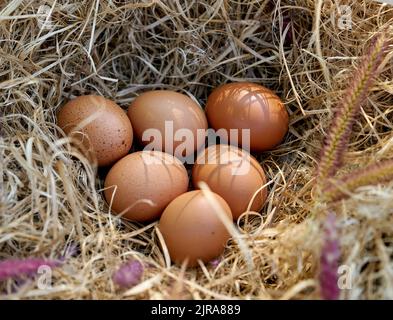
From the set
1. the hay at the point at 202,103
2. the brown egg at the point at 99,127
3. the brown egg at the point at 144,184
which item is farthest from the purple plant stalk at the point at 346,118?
the brown egg at the point at 99,127

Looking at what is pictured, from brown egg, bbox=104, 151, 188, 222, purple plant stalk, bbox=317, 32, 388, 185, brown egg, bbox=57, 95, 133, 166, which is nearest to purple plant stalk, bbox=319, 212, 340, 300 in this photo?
purple plant stalk, bbox=317, 32, 388, 185

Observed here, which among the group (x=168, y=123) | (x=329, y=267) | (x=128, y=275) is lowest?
(x=128, y=275)

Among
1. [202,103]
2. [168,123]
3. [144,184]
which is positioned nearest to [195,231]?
[144,184]

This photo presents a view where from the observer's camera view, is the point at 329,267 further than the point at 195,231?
No

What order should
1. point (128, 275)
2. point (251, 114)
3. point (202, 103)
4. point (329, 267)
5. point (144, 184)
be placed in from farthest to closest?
point (202, 103)
point (251, 114)
point (144, 184)
point (128, 275)
point (329, 267)

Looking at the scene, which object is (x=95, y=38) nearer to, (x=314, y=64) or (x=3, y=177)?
(x=3, y=177)

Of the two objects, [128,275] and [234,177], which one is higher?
[234,177]

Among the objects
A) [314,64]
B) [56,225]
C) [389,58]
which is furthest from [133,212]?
[389,58]

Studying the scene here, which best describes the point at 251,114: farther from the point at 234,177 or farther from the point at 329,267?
the point at 329,267
